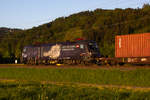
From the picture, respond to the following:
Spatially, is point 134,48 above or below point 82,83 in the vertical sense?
above

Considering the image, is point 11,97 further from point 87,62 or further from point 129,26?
point 129,26

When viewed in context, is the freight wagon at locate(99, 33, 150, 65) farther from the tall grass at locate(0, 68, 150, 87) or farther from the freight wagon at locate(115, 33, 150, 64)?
the tall grass at locate(0, 68, 150, 87)

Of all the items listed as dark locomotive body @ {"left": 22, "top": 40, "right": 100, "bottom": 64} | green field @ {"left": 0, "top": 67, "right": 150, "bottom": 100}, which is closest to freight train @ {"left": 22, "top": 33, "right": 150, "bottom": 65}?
dark locomotive body @ {"left": 22, "top": 40, "right": 100, "bottom": 64}

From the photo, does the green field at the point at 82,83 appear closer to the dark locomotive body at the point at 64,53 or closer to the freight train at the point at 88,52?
the freight train at the point at 88,52

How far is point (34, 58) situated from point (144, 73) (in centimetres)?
2420

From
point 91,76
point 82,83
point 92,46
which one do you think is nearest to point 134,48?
point 92,46

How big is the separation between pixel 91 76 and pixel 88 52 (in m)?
10.9

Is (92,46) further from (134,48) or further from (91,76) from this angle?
(91,76)

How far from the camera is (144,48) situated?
91.0 feet

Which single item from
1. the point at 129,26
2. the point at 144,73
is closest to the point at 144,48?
the point at 144,73

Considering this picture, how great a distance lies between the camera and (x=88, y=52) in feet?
109

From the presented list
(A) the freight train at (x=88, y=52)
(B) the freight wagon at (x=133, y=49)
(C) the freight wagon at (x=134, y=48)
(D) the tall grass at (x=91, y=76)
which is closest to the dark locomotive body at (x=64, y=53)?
(A) the freight train at (x=88, y=52)

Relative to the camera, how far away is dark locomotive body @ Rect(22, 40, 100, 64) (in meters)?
33.7

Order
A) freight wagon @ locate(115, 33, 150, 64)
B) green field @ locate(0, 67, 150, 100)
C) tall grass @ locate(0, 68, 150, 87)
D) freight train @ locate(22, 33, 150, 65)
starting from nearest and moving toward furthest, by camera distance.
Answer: green field @ locate(0, 67, 150, 100) < tall grass @ locate(0, 68, 150, 87) < freight wagon @ locate(115, 33, 150, 64) < freight train @ locate(22, 33, 150, 65)
